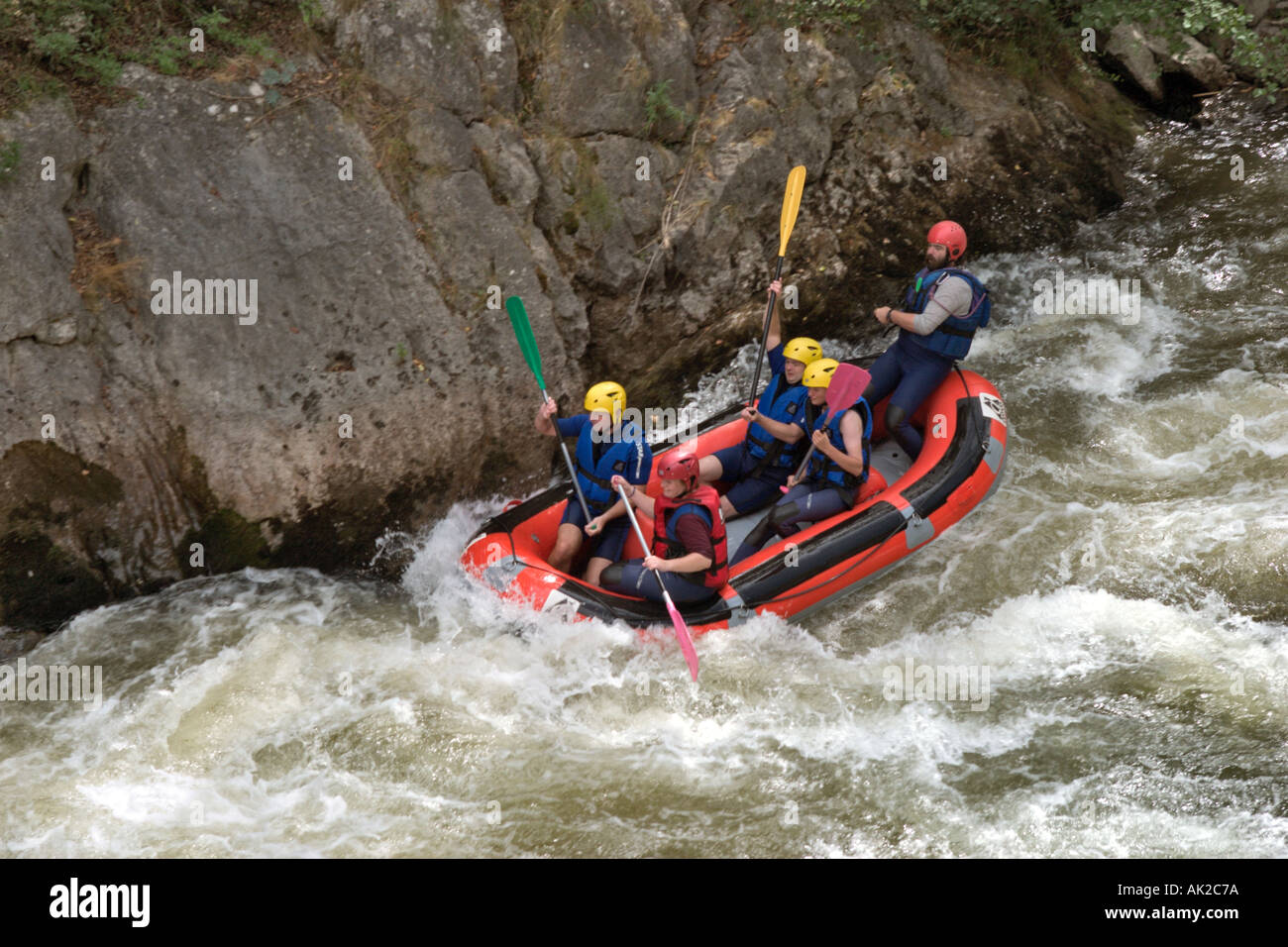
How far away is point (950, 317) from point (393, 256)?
338 cm

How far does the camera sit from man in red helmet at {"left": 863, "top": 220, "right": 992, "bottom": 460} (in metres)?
6.57

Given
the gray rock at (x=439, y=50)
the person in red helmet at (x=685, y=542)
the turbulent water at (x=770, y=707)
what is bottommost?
the turbulent water at (x=770, y=707)

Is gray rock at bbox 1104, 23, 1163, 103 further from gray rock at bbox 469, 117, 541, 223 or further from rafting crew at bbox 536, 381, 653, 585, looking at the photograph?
rafting crew at bbox 536, 381, 653, 585

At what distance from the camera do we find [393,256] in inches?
263

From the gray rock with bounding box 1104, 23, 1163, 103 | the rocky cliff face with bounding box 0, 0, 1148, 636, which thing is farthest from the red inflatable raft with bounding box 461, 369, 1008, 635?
the gray rock with bounding box 1104, 23, 1163, 103

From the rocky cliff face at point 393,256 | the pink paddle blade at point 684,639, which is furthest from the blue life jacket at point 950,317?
the pink paddle blade at point 684,639

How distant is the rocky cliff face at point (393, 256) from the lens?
19.5 ft

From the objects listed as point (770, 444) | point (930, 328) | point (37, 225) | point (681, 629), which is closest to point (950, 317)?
point (930, 328)

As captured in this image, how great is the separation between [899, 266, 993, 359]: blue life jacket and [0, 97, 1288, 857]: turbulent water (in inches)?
36.2

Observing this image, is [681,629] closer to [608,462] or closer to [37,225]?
[608,462]

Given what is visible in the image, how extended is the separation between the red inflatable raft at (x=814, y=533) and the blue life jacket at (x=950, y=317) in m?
0.24

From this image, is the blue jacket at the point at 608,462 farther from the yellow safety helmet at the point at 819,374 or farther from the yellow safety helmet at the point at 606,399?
the yellow safety helmet at the point at 819,374

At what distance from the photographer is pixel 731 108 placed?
8.08 meters

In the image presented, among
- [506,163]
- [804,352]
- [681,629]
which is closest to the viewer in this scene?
[681,629]
